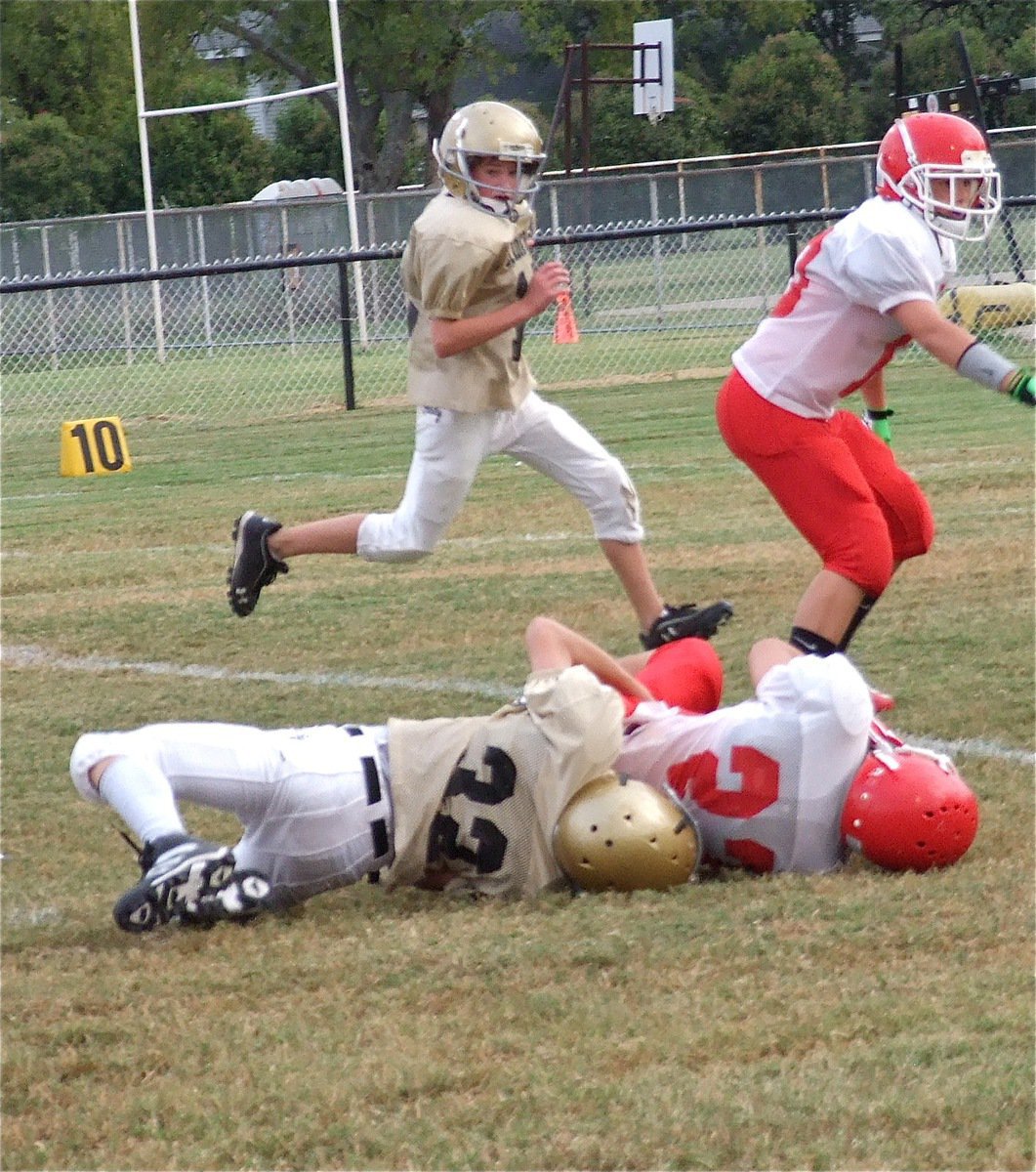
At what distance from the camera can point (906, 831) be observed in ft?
13.1

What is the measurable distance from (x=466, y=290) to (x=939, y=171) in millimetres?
1415

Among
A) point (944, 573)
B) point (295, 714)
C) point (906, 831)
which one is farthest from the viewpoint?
point (944, 573)

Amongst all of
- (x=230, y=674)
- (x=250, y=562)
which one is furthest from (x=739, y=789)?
(x=230, y=674)

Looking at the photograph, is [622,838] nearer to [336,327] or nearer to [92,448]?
[92,448]

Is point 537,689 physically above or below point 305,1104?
above

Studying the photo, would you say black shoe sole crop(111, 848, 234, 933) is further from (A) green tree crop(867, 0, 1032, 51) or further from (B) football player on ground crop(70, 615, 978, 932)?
(A) green tree crop(867, 0, 1032, 51)

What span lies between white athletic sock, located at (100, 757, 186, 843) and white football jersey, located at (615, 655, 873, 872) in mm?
974

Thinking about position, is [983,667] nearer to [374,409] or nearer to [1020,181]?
[374,409]

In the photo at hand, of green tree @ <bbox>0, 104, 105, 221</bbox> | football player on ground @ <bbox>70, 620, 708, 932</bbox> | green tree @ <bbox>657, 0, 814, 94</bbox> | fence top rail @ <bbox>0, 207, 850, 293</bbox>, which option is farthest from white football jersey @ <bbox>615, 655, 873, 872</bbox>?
green tree @ <bbox>657, 0, 814, 94</bbox>

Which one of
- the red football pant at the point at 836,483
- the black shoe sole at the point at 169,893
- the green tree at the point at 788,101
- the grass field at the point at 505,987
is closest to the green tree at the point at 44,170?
the green tree at the point at 788,101

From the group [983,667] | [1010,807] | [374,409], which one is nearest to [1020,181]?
[374,409]

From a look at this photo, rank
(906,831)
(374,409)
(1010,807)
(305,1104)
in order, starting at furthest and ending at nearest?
(374,409) → (1010,807) → (906,831) → (305,1104)

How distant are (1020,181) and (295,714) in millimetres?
20717

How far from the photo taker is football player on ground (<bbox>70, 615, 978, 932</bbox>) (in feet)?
13.0
